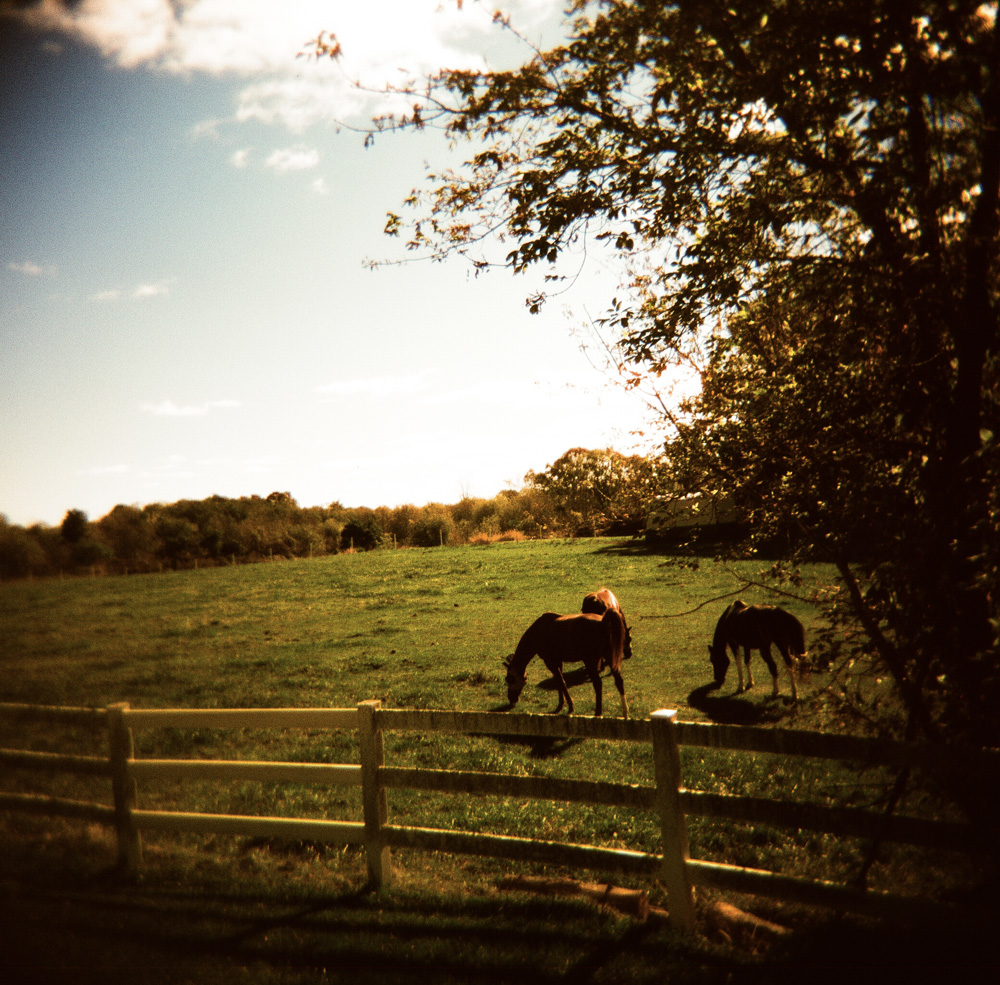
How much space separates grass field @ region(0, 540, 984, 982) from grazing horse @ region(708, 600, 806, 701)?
53 cm

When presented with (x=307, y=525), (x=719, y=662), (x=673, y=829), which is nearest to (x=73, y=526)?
(x=673, y=829)

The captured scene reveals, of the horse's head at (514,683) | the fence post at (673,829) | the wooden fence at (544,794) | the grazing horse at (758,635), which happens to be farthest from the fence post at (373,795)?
the grazing horse at (758,635)

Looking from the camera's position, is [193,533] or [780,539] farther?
[193,533]

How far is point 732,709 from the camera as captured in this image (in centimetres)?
1111

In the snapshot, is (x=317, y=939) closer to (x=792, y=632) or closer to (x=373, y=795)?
(x=373, y=795)

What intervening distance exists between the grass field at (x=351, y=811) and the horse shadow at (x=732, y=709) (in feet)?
0.15

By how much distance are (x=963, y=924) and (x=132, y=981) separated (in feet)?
14.6

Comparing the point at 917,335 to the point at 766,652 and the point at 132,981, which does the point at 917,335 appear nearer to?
the point at 132,981

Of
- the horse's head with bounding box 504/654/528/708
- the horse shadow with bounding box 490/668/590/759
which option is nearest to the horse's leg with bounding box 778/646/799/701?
the horse shadow with bounding box 490/668/590/759

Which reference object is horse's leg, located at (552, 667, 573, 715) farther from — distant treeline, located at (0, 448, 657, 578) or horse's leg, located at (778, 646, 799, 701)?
horse's leg, located at (778, 646, 799, 701)

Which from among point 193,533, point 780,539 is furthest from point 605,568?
point 780,539

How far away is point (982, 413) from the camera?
13.3 ft

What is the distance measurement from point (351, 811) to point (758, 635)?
7.97m

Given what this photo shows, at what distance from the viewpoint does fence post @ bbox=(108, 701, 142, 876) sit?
5.64m
